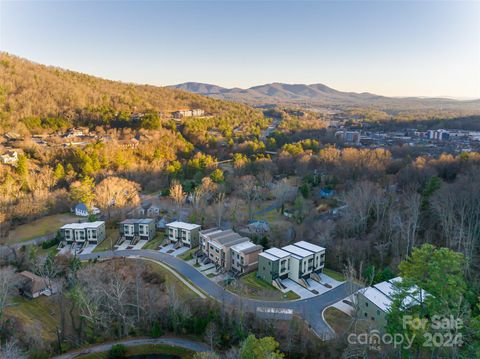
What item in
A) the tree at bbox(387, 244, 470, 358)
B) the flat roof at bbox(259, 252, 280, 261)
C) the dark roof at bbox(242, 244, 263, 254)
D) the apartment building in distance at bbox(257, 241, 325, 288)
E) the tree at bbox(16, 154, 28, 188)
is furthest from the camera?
the tree at bbox(16, 154, 28, 188)

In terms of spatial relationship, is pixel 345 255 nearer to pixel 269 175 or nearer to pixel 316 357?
pixel 316 357

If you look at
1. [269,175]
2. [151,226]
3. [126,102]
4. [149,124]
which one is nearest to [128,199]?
[151,226]

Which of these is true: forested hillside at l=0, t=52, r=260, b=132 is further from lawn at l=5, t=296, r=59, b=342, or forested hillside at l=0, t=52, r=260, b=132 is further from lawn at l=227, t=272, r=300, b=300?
lawn at l=227, t=272, r=300, b=300

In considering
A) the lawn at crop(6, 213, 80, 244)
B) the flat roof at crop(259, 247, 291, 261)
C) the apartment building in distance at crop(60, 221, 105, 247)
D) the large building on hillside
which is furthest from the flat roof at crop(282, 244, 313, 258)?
the lawn at crop(6, 213, 80, 244)

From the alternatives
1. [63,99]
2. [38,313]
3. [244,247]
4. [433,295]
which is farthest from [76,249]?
[63,99]

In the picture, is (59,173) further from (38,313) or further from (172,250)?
(38,313)

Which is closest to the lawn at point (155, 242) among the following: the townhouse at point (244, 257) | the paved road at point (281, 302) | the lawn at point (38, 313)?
the paved road at point (281, 302)
